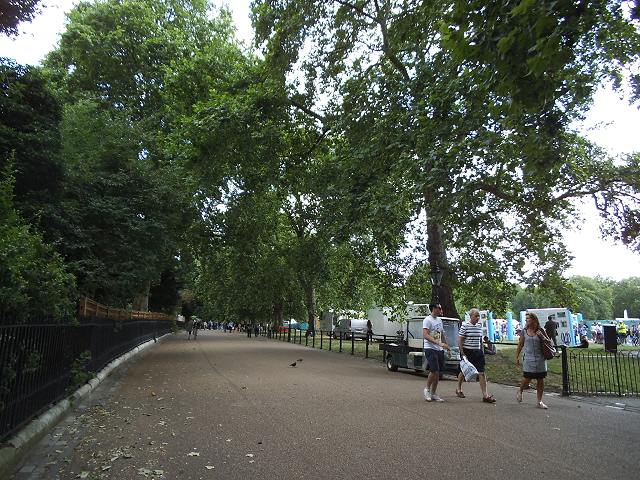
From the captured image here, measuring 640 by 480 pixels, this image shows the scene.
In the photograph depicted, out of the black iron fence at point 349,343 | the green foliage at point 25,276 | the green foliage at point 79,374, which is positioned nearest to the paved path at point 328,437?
the green foliage at point 79,374

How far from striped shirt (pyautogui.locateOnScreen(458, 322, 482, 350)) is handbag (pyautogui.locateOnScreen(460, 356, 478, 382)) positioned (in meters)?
0.31

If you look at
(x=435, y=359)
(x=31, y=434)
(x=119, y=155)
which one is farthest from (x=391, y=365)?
(x=119, y=155)

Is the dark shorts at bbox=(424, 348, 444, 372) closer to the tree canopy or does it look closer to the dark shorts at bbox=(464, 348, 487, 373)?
the dark shorts at bbox=(464, 348, 487, 373)

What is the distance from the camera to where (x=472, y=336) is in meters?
8.72

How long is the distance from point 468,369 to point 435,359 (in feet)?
2.24

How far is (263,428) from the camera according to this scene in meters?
6.08

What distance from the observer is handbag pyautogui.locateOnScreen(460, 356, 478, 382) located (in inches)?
327

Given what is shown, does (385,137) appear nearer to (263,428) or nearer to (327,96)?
(327,96)

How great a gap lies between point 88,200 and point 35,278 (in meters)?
9.12

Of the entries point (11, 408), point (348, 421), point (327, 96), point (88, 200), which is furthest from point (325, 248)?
point (11, 408)

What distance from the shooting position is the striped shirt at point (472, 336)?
8.68 m

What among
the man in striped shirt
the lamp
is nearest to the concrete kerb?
the man in striped shirt

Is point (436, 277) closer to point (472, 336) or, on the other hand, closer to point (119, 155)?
point (472, 336)

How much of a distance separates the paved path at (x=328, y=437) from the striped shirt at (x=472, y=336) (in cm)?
102
